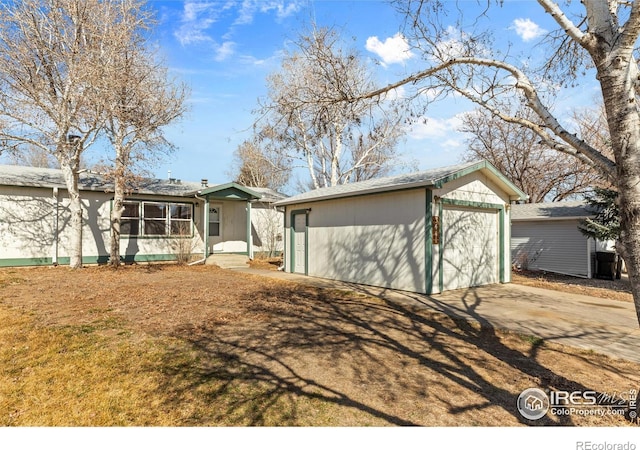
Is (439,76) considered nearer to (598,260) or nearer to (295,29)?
(295,29)

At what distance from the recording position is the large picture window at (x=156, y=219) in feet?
46.8

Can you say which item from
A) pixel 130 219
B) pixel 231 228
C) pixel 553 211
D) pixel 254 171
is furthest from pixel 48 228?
pixel 553 211

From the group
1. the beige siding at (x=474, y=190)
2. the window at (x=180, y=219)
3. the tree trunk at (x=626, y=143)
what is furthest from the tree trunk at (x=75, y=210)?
the tree trunk at (x=626, y=143)

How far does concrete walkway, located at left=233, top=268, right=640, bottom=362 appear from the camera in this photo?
5230 mm

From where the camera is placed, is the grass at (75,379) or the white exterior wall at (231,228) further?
the white exterior wall at (231,228)

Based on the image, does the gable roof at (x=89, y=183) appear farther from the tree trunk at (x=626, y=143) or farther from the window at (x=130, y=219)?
the tree trunk at (x=626, y=143)

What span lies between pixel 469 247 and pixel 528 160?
16355 mm

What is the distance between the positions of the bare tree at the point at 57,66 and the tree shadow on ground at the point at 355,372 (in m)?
9.49

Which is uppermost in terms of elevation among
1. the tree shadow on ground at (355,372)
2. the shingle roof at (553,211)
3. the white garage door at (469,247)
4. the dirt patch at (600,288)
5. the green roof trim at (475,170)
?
the green roof trim at (475,170)

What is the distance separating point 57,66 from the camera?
11.3 metres

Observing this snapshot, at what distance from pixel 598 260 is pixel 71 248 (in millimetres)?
19968

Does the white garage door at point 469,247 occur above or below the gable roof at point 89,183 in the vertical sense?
below

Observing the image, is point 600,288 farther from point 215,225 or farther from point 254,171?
point 254,171
